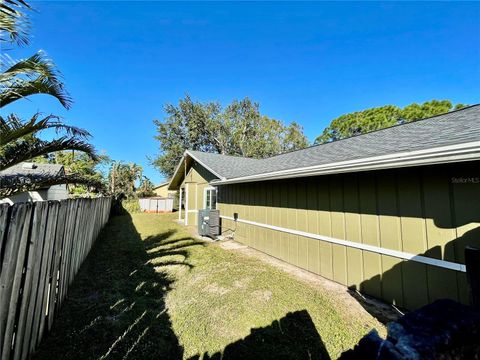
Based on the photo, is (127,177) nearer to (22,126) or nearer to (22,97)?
(22,126)

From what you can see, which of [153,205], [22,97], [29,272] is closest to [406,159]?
[29,272]

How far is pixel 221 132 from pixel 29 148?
2827 cm

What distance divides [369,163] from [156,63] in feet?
48.0

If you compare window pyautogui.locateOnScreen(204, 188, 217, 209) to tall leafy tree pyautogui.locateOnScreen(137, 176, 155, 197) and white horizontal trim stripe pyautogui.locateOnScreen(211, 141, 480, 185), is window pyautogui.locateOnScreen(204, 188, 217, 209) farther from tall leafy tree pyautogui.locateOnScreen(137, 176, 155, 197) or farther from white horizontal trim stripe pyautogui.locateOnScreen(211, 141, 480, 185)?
tall leafy tree pyautogui.locateOnScreen(137, 176, 155, 197)

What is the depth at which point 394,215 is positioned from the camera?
13.3 feet

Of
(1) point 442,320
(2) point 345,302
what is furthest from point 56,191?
(1) point 442,320

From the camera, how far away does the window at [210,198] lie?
39.3ft

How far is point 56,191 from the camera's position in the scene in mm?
17031

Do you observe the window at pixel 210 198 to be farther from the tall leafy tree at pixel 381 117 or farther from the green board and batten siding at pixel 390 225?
the tall leafy tree at pixel 381 117

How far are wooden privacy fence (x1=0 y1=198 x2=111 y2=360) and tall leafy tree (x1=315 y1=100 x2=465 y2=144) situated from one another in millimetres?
21848

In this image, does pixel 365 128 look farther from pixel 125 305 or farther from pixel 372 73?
pixel 125 305

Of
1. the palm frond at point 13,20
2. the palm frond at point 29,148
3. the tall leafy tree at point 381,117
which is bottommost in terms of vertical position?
the palm frond at point 29,148

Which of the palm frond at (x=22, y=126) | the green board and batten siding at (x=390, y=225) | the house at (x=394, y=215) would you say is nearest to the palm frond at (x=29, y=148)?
the palm frond at (x=22, y=126)

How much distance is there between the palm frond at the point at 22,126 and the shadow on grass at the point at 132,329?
2.76 metres
